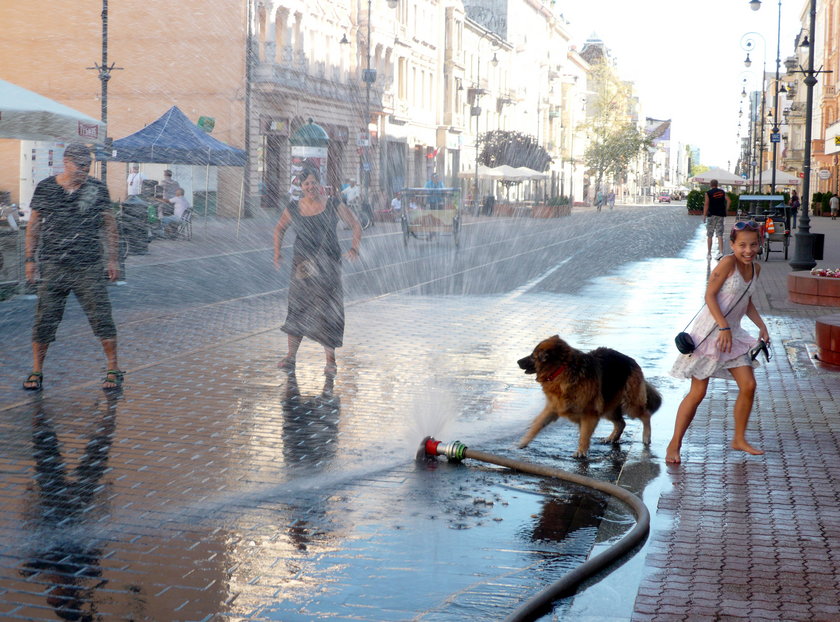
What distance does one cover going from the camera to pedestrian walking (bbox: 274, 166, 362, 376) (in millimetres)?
9312

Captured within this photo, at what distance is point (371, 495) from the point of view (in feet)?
18.7

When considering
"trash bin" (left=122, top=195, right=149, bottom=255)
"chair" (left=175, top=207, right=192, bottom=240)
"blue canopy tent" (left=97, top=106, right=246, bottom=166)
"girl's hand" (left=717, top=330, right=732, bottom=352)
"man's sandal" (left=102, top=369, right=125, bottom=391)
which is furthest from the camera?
"chair" (left=175, top=207, right=192, bottom=240)

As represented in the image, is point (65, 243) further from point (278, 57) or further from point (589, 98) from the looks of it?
point (589, 98)

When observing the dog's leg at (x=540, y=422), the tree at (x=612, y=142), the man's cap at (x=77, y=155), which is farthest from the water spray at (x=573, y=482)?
the tree at (x=612, y=142)

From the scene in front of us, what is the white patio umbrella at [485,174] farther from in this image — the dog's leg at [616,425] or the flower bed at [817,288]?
the dog's leg at [616,425]

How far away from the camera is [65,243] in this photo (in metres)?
8.14

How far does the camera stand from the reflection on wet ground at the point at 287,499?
429 cm

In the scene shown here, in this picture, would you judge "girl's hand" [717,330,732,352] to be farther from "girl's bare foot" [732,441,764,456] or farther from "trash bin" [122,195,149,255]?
"trash bin" [122,195,149,255]

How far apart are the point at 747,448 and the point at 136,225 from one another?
732 inches

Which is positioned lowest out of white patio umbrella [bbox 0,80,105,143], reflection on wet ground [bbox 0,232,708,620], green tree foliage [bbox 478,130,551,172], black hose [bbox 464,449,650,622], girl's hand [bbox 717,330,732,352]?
reflection on wet ground [bbox 0,232,708,620]

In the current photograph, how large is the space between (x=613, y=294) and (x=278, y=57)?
30.4m

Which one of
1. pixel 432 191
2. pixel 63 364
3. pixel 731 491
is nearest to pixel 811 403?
pixel 731 491

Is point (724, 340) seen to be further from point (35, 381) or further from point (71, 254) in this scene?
point (35, 381)

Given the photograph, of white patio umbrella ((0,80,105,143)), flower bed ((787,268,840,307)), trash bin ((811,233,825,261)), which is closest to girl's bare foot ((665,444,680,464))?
flower bed ((787,268,840,307))
